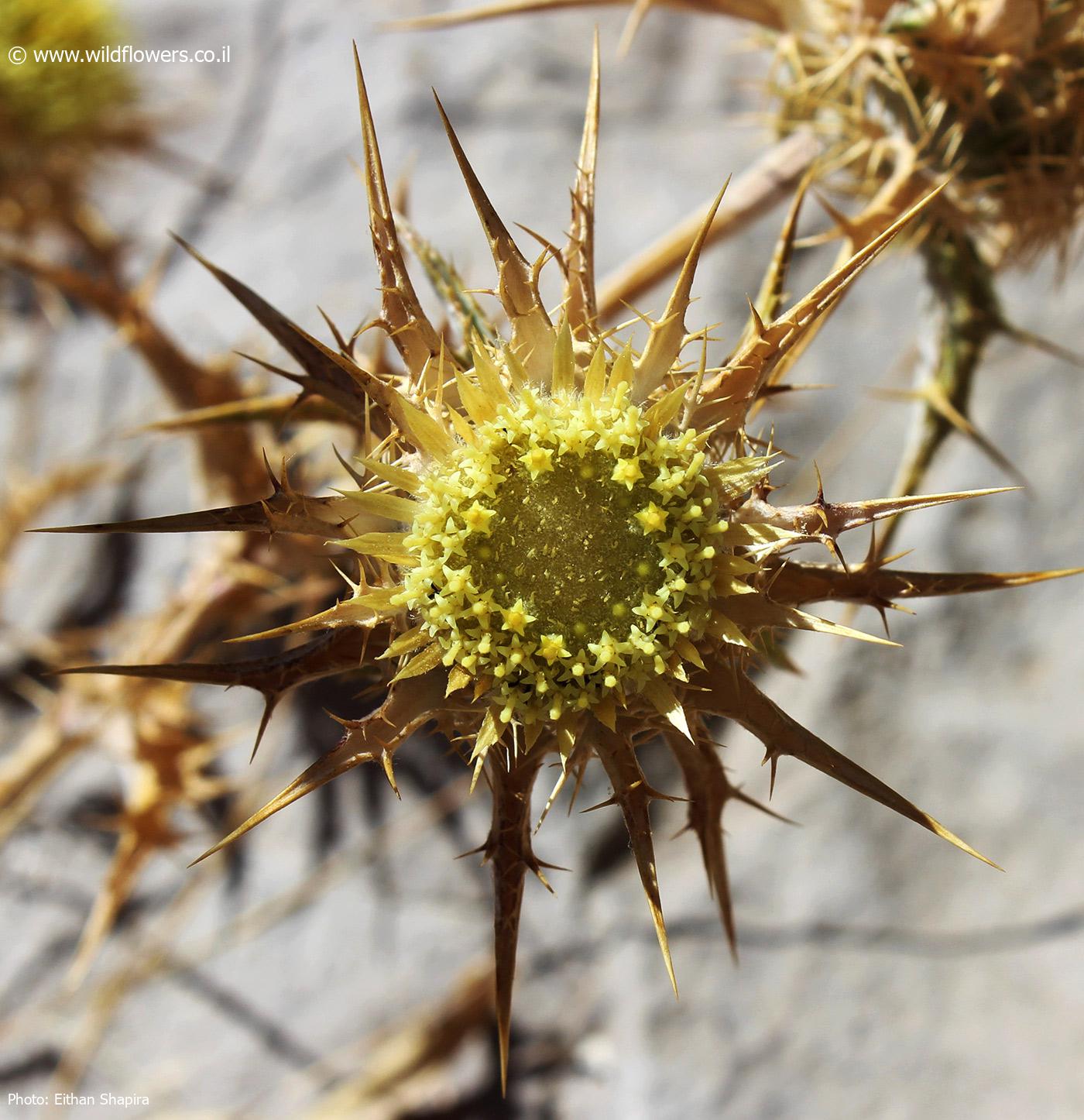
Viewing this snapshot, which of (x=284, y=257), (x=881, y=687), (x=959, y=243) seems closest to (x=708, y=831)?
(x=959, y=243)

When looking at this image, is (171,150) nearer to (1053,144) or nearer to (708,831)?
(1053,144)

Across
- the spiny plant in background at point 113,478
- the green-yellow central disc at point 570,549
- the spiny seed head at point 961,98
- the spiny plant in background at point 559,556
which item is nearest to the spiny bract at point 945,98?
the spiny seed head at point 961,98

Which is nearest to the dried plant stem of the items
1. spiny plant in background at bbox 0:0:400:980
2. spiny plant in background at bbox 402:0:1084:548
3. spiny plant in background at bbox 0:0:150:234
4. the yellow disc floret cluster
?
spiny plant in background at bbox 402:0:1084:548

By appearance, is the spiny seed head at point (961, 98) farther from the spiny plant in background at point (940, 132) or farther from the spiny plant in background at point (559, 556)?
the spiny plant in background at point (559, 556)

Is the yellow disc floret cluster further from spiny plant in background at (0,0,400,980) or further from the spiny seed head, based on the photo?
the spiny seed head

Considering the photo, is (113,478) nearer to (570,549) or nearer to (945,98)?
(570,549)

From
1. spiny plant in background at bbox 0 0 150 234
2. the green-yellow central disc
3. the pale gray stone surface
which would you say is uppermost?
spiny plant in background at bbox 0 0 150 234
